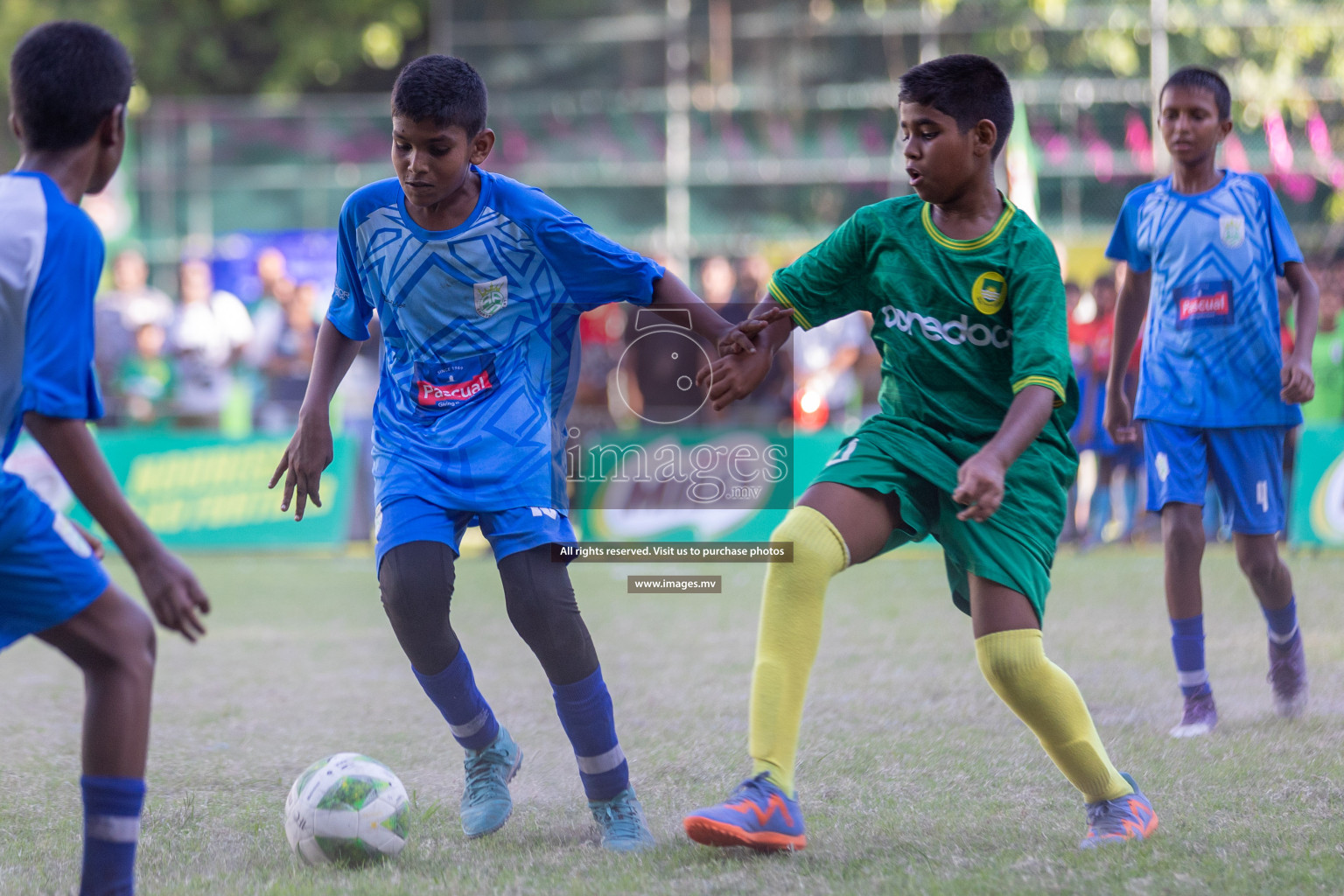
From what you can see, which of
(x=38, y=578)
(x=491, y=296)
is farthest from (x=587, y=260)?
(x=38, y=578)

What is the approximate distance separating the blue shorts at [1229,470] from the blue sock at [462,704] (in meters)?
2.67

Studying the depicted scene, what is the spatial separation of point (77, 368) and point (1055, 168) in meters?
16.4

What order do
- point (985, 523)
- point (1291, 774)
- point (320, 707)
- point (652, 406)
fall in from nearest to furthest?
point (985, 523)
point (1291, 774)
point (320, 707)
point (652, 406)

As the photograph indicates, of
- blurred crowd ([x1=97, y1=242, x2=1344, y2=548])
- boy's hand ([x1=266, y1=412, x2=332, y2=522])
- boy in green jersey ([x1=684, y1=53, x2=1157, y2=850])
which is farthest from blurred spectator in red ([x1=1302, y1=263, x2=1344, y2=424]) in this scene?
boy's hand ([x1=266, y1=412, x2=332, y2=522])

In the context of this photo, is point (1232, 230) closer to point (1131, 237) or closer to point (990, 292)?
point (1131, 237)

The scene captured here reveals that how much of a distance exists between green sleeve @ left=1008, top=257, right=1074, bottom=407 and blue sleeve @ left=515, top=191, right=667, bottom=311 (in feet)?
3.28

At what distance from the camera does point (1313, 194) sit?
17.6 metres

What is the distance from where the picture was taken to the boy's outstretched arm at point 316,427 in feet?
13.2

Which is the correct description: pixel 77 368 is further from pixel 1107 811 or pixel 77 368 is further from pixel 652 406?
pixel 652 406

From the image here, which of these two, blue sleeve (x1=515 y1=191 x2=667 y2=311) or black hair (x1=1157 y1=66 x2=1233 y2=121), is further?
black hair (x1=1157 y1=66 x2=1233 y2=121)

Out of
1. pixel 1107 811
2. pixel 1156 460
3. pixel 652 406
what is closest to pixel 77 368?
pixel 1107 811

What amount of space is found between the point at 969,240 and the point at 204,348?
11902mm

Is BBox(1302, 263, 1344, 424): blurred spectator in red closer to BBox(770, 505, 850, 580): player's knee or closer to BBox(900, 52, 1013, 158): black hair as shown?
BBox(900, 52, 1013, 158): black hair

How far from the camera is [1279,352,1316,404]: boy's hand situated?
529 centimetres
